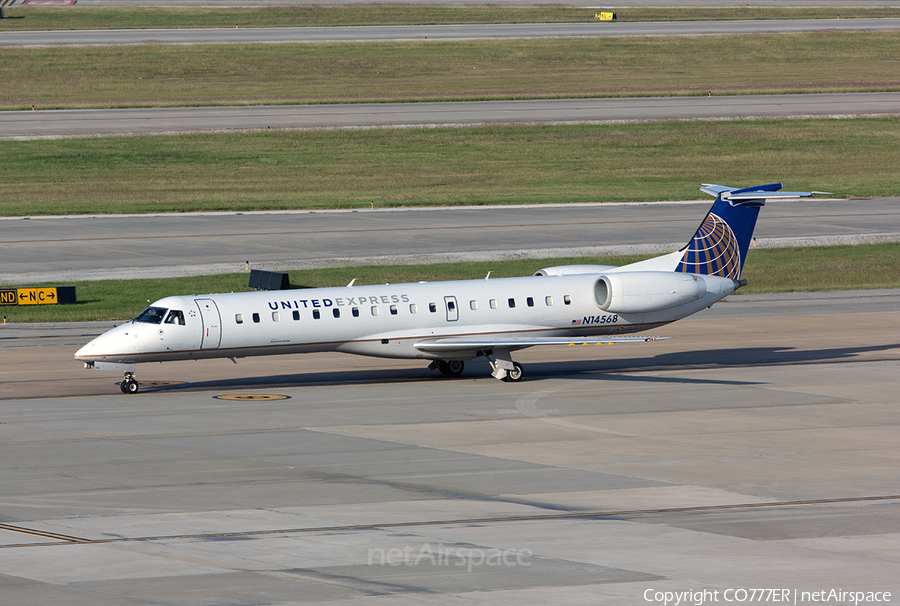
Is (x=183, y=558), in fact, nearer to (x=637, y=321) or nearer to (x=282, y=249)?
(x=637, y=321)

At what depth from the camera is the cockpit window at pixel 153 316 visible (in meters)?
34.6

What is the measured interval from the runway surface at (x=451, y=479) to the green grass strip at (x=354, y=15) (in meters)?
86.9

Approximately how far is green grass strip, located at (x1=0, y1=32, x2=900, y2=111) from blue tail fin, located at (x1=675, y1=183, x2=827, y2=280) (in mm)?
58533

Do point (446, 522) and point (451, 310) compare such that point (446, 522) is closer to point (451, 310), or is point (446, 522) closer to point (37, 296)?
point (451, 310)

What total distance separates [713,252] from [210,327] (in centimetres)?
1670

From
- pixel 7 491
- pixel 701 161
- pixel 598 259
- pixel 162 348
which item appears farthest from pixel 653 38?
pixel 7 491

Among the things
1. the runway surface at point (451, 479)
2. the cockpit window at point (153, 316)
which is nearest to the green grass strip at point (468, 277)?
the runway surface at point (451, 479)

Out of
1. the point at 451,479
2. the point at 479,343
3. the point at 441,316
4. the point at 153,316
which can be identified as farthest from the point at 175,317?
the point at 451,479

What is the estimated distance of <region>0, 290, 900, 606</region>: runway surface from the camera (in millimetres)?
18453

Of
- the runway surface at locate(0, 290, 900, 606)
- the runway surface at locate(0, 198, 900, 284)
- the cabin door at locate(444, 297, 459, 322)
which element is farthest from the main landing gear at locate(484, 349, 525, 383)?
the runway surface at locate(0, 198, 900, 284)

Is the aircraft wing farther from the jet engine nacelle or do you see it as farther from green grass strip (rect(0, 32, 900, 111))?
green grass strip (rect(0, 32, 900, 111))

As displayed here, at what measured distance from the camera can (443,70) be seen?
107562 millimetres

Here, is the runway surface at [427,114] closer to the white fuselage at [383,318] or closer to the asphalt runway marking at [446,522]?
the white fuselage at [383,318]

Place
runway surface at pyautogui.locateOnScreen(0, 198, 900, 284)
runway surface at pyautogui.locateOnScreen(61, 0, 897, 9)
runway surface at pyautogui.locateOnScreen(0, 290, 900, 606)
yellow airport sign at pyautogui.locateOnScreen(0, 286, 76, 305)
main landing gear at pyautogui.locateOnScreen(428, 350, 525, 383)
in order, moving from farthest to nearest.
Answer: runway surface at pyautogui.locateOnScreen(61, 0, 897, 9) → runway surface at pyautogui.locateOnScreen(0, 198, 900, 284) → yellow airport sign at pyautogui.locateOnScreen(0, 286, 76, 305) → main landing gear at pyautogui.locateOnScreen(428, 350, 525, 383) → runway surface at pyautogui.locateOnScreen(0, 290, 900, 606)
